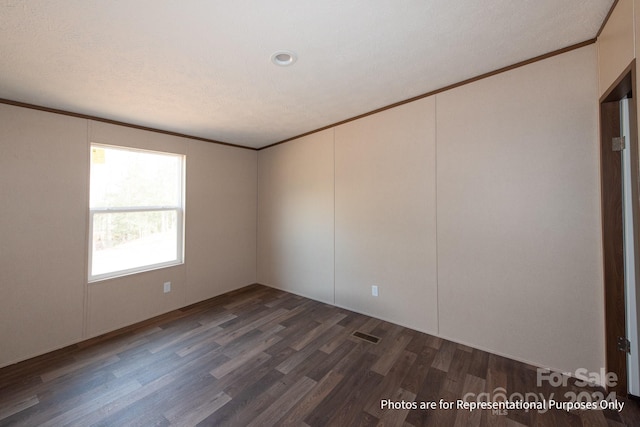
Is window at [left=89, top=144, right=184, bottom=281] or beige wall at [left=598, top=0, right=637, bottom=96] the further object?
window at [left=89, top=144, right=184, bottom=281]

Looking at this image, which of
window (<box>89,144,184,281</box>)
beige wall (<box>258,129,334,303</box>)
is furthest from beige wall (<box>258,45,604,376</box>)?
window (<box>89,144,184,281</box>)

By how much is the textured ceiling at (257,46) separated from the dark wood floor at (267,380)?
8.25 ft

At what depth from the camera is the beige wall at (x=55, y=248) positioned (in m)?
2.32

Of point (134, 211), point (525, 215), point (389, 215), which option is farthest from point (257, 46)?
point (134, 211)

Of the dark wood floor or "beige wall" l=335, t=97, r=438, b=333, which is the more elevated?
"beige wall" l=335, t=97, r=438, b=333

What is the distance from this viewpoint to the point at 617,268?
1.69 m

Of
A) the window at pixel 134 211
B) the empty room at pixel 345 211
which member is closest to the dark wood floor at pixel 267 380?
the empty room at pixel 345 211

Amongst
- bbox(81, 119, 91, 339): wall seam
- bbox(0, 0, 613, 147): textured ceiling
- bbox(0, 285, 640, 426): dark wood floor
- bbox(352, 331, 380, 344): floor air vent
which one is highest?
bbox(0, 0, 613, 147): textured ceiling

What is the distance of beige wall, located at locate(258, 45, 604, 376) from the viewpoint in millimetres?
1864

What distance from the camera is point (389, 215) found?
289 centimetres

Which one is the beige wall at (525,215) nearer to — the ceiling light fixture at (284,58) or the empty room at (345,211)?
the empty room at (345,211)

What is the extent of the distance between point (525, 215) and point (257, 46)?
8.22 ft

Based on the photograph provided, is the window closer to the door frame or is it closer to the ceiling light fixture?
the ceiling light fixture

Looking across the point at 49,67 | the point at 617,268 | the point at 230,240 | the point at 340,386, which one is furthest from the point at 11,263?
the point at 617,268
